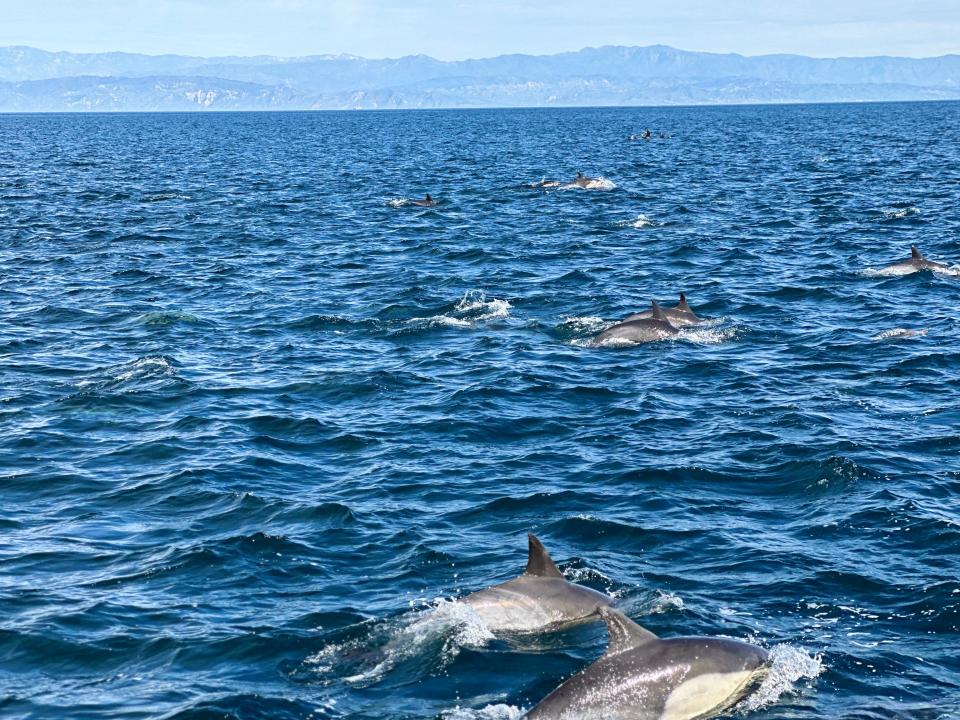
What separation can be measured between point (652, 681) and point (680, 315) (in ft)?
68.5

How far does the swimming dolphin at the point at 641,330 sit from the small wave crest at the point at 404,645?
54.1 ft


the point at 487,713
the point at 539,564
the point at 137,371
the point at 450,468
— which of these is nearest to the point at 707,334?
the point at 450,468

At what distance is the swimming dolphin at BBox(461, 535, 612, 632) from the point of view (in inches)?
596

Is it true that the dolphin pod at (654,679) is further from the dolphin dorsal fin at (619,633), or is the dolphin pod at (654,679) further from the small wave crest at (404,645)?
the small wave crest at (404,645)

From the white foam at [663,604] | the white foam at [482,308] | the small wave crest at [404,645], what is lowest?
the small wave crest at [404,645]

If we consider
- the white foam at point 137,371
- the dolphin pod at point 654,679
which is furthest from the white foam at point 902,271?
the dolphin pod at point 654,679

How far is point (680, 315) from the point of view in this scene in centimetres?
3281

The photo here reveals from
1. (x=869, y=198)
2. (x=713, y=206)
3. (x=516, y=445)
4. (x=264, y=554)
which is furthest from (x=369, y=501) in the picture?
(x=869, y=198)

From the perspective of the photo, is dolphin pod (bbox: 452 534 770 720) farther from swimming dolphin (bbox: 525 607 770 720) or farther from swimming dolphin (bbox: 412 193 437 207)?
swimming dolphin (bbox: 412 193 437 207)

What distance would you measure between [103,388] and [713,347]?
15288mm

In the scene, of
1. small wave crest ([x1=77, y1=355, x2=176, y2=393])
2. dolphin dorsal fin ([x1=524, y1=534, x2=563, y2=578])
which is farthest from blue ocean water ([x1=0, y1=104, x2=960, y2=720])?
dolphin dorsal fin ([x1=524, y1=534, x2=563, y2=578])

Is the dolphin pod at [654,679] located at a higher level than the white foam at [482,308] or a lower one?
lower

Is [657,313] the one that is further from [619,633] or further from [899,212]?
[899,212]

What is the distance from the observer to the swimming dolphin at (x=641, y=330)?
3102 centimetres
